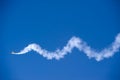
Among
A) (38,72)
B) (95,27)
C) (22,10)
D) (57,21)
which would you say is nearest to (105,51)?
(95,27)

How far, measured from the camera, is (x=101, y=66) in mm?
2449

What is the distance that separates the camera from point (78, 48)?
8.19 ft

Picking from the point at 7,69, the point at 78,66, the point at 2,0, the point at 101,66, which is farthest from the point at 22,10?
the point at 101,66

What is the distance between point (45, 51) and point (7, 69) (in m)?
0.52

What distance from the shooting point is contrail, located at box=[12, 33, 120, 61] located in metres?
2.42

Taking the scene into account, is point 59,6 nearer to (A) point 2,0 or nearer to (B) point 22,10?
(B) point 22,10

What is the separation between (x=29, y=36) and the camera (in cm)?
260

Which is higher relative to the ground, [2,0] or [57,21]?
[2,0]

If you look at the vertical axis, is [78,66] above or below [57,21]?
below

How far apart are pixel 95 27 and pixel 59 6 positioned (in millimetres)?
478

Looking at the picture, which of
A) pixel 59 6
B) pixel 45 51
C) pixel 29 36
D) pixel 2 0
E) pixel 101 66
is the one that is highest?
pixel 2 0

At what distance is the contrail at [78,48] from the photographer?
7.94 feet

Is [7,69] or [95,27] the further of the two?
[7,69]

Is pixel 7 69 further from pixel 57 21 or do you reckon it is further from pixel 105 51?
pixel 105 51
